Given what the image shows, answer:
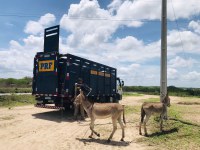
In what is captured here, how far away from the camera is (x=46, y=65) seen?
14688mm

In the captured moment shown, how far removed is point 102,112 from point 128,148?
171cm

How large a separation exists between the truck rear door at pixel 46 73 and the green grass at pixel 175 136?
231 inches

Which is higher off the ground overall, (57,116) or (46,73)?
(46,73)

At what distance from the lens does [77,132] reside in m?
10.6

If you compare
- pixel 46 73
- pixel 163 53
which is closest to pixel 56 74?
→ pixel 46 73

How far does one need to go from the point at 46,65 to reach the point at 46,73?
1.55ft

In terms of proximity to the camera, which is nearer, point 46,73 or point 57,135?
point 57,135

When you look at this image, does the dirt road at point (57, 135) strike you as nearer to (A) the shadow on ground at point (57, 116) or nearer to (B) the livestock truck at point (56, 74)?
(A) the shadow on ground at point (57, 116)

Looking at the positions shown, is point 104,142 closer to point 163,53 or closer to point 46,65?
point 163,53

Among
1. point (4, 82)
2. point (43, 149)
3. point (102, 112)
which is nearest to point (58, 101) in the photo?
point (102, 112)

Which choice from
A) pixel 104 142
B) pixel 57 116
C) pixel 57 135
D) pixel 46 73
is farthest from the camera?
pixel 57 116

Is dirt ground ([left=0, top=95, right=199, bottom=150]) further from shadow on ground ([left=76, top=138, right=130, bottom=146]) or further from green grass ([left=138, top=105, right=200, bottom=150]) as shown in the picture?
green grass ([left=138, top=105, right=200, bottom=150])

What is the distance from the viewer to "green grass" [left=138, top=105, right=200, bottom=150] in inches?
342

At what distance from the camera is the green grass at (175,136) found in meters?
8.69
